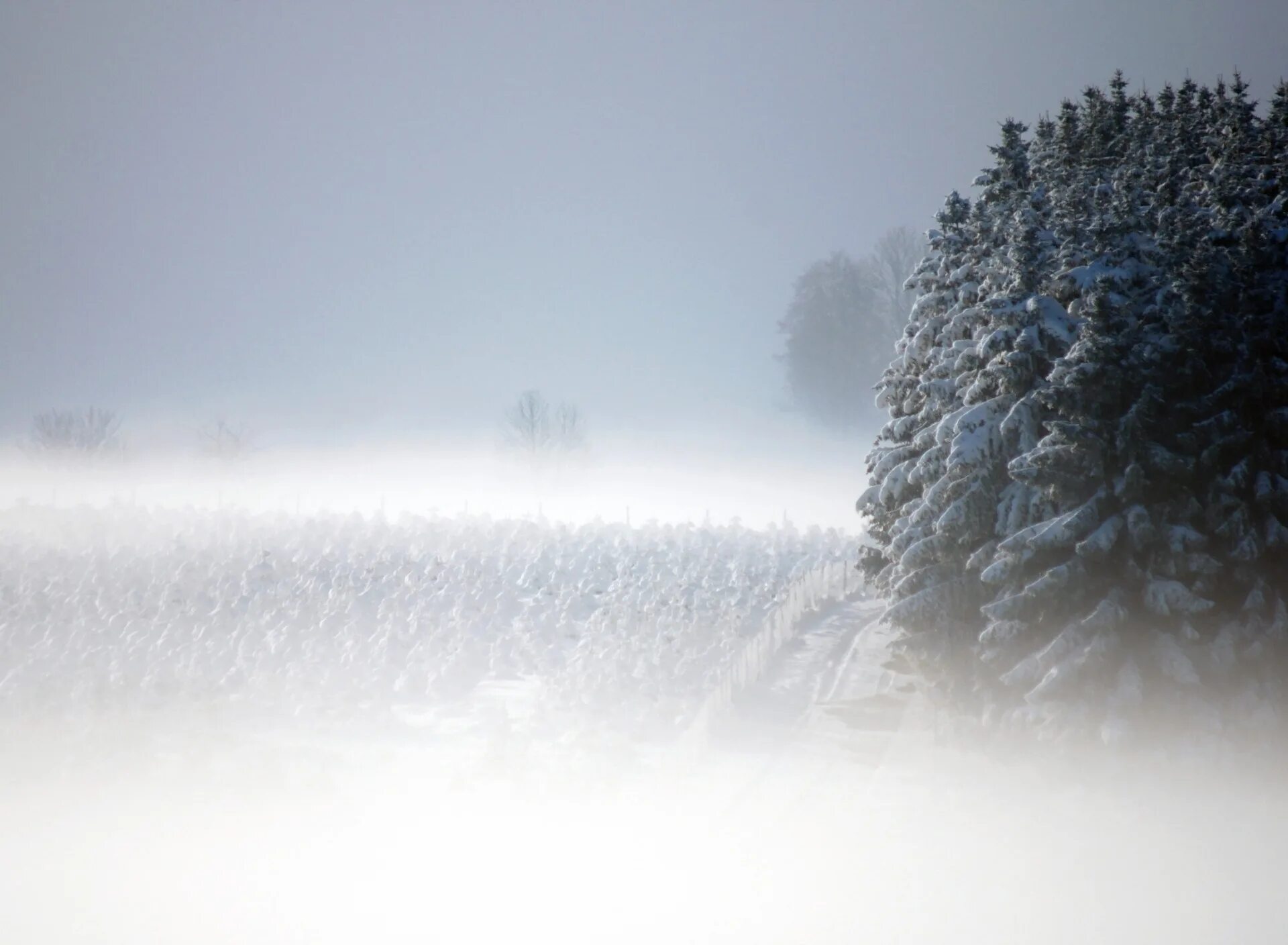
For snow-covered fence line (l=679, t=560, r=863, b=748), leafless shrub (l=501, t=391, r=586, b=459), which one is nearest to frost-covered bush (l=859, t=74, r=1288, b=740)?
snow-covered fence line (l=679, t=560, r=863, b=748)

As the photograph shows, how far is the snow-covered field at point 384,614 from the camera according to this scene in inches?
869

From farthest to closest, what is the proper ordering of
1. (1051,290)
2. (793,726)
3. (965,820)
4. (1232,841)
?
(793,726) → (1051,290) → (965,820) → (1232,841)

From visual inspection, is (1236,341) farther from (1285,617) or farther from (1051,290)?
(1285,617)

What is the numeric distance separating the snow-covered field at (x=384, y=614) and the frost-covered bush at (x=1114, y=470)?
25.2ft

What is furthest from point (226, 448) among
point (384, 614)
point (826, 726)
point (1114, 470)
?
point (1114, 470)

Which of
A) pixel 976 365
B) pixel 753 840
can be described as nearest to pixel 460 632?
pixel 753 840

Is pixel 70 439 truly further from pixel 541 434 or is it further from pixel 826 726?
pixel 826 726

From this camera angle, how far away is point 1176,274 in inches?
714

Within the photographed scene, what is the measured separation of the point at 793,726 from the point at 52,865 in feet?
47.5

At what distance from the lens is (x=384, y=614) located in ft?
93.4

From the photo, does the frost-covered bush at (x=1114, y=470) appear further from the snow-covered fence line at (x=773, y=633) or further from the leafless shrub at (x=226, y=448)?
the leafless shrub at (x=226, y=448)

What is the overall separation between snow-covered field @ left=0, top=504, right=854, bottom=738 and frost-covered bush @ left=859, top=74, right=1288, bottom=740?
768 centimetres

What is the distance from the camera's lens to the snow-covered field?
72.4 ft

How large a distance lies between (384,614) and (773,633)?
11.9m
